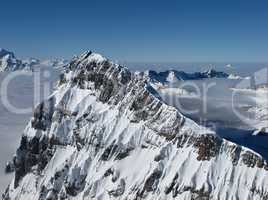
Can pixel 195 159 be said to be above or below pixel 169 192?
above

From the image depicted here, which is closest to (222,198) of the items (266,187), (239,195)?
(239,195)

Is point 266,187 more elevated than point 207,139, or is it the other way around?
point 207,139

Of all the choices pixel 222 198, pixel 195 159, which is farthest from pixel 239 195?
pixel 195 159

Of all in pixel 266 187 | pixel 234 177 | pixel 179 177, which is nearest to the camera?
pixel 266 187

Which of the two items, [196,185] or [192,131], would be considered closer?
[196,185]

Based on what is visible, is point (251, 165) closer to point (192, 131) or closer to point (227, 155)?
point (227, 155)

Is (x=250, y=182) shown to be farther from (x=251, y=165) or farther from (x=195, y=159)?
(x=195, y=159)

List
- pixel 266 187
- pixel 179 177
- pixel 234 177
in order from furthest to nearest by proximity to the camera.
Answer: pixel 179 177 → pixel 234 177 → pixel 266 187

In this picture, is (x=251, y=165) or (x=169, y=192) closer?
(x=251, y=165)

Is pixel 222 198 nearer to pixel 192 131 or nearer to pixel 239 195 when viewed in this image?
pixel 239 195
